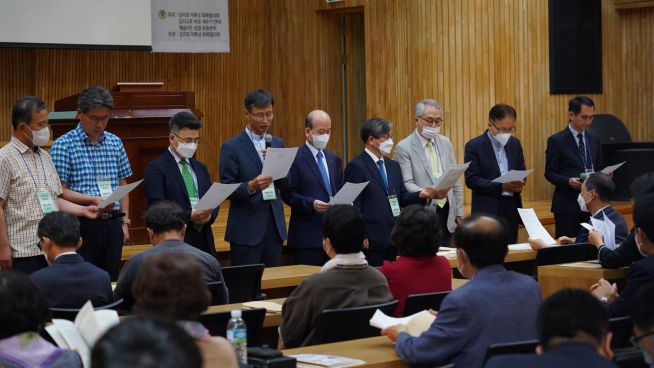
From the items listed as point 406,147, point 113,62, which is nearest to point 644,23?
point 406,147

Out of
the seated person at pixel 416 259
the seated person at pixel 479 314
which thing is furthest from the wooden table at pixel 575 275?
the seated person at pixel 479 314

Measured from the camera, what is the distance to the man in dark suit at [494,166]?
28.5 feet

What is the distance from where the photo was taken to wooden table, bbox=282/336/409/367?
3958 mm

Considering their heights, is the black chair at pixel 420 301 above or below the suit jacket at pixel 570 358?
below

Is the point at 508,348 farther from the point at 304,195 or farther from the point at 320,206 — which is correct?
the point at 304,195

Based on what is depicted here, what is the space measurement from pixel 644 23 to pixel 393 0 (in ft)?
9.71

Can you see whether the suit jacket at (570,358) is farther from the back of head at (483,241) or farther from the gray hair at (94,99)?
the gray hair at (94,99)

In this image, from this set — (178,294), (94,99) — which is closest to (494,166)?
(94,99)

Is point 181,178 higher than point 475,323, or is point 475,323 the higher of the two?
point 181,178

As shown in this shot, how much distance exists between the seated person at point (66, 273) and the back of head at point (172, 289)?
1728 millimetres

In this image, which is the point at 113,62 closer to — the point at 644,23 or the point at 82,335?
the point at 644,23

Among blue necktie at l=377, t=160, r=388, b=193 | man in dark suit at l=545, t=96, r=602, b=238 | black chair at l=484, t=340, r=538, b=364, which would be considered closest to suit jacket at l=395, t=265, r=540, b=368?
black chair at l=484, t=340, r=538, b=364

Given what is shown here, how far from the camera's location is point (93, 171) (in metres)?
6.66

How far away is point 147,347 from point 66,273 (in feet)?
10.5
